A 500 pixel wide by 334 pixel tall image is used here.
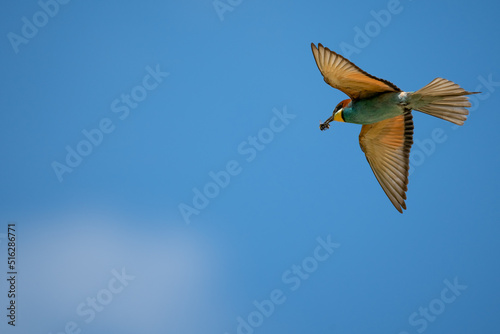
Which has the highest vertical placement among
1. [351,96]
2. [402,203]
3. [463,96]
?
[351,96]

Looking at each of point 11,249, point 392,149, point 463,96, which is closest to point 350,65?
point 463,96

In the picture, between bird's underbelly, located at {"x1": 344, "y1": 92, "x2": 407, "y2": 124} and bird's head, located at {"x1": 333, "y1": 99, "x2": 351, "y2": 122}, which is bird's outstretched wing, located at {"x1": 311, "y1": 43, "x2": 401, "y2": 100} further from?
bird's head, located at {"x1": 333, "y1": 99, "x2": 351, "y2": 122}

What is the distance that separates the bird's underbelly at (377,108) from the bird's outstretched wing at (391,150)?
587 millimetres

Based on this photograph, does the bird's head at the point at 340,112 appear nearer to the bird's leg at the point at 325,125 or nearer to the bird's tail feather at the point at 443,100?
the bird's leg at the point at 325,125

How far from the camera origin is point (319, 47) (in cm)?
442

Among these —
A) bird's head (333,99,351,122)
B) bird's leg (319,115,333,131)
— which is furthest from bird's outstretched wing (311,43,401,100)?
bird's leg (319,115,333,131)

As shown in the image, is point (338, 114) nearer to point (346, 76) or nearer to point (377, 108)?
point (377, 108)

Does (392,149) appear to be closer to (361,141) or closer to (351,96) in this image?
(361,141)

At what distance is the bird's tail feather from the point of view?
4.32m

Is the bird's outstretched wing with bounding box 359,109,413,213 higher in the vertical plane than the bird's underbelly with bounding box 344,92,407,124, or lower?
lower

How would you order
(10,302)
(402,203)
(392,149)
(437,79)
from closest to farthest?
(437,79) < (402,203) < (392,149) < (10,302)

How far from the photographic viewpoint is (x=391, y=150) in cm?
553

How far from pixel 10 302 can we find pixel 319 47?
492cm

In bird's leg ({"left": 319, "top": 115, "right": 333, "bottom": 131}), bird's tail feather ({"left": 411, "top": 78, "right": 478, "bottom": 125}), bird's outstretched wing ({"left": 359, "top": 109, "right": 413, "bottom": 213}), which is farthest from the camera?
bird's outstretched wing ({"left": 359, "top": 109, "right": 413, "bottom": 213})
